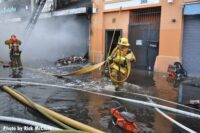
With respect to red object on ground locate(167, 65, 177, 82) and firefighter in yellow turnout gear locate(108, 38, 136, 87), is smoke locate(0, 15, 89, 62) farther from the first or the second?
firefighter in yellow turnout gear locate(108, 38, 136, 87)

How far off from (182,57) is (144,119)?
8918mm

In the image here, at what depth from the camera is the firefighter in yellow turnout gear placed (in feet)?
33.9

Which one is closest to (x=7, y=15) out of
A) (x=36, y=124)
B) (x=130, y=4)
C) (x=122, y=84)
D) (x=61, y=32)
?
(x=61, y=32)

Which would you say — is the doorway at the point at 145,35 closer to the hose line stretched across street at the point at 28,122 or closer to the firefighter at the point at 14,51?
the firefighter at the point at 14,51

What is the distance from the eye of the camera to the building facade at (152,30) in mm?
14464

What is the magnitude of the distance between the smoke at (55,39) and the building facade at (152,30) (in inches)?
118

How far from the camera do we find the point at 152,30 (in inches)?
652

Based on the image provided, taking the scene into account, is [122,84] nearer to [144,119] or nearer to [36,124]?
[144,119]

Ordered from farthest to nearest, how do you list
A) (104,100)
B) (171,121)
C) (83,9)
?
(83,9) < (104,100) < (171,121)

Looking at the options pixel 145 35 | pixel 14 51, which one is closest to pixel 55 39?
pixel 14 51

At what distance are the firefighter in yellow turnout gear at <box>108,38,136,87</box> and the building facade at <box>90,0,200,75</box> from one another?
16.1ft

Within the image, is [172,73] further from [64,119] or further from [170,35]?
[64,119]

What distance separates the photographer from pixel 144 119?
21.4ft

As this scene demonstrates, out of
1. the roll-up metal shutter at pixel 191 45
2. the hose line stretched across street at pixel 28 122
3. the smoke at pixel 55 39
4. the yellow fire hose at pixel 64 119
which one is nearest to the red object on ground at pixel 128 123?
the yellow fire hose at pixel 64 119
